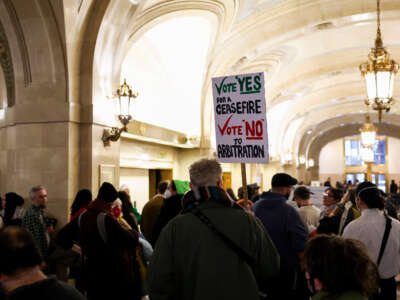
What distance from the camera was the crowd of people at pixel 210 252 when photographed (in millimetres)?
1732

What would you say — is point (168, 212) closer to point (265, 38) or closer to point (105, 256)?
point (105, 256)

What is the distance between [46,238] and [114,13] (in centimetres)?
383

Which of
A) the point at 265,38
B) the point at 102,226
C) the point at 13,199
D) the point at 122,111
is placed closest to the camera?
the point at 102,226

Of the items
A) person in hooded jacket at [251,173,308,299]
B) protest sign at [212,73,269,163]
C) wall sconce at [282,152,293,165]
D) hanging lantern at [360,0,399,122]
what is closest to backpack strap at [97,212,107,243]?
protest sign at [212,73,269,163]

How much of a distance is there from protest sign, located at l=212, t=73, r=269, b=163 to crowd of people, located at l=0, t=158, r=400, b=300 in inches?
17.6

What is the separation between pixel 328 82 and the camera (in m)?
18.1

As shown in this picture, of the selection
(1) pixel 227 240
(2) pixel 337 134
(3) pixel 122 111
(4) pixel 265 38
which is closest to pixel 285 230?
(1) pixel 227 240

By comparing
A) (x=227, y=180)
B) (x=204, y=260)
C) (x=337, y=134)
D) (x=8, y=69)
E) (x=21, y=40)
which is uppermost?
(x=337, y=134)

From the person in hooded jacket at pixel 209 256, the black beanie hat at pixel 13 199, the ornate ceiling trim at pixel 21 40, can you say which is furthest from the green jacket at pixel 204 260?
the ornate ceiling trim at pixel 21 40

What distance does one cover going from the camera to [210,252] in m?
2.21

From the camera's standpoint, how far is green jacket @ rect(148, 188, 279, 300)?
2.20m

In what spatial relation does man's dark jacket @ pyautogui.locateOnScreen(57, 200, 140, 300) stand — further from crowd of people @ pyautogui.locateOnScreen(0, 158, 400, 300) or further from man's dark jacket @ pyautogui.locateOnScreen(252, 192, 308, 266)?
man's dark jacket @ pyautogui.locateOnScreen(252, 192, 308, 266)

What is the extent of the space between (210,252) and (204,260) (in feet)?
0.17

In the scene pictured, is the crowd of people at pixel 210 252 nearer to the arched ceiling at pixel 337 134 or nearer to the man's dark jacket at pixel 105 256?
the man's dark jacket at pixel 105 256
